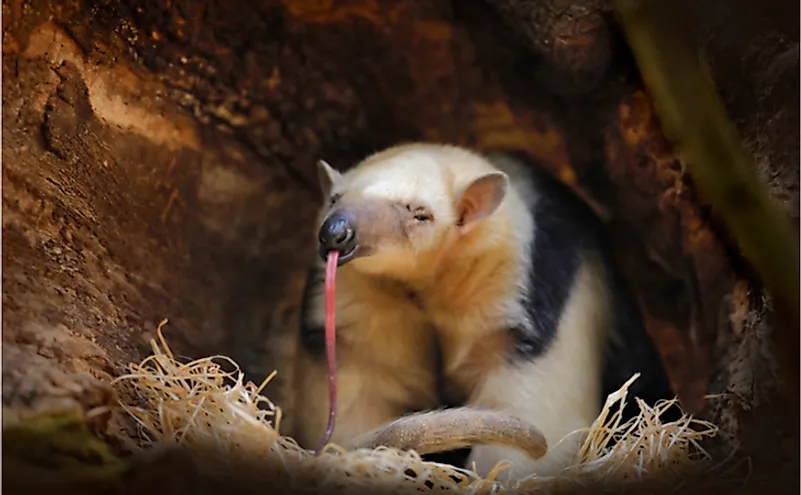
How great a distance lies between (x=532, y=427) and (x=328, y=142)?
4.71 ft

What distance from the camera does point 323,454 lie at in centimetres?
204

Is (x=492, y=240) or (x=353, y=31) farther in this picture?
(x=353, y=31)

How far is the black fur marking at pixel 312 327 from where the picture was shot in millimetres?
2611

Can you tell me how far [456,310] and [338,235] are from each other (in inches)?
21.3

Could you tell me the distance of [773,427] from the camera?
1.99 metres

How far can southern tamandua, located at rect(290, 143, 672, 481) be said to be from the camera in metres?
2.38

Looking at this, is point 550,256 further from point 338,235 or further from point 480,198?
point 338,235

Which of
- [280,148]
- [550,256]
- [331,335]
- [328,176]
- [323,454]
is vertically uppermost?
[280,148]

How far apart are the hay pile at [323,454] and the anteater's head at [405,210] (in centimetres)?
45

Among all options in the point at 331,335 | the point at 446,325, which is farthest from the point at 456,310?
the point at 331,335

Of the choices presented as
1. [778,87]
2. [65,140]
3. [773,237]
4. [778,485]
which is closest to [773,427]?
[778,485]

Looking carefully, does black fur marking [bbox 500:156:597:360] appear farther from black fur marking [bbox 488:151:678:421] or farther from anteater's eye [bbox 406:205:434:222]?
anteater's eye [bbox 406:205:434:222]

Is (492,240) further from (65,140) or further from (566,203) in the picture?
(65,140)

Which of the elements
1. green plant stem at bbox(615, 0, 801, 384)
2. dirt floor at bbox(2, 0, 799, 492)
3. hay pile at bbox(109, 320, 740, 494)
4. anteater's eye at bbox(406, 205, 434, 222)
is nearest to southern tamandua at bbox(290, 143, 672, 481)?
anteater's eye at bbox(406, 205, 434, 222)
